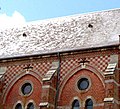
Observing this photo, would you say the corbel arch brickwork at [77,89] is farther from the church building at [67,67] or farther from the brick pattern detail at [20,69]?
the brick pattern detail at [20,69]

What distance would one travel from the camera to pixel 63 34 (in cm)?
3131

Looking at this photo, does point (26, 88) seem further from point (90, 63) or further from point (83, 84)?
point (90, 63)

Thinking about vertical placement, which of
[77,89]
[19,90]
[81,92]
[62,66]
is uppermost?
[62,66]

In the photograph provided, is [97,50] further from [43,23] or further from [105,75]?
[43,23]

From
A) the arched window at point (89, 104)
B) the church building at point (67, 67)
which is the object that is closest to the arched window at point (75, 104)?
the church building at point (67, 67)

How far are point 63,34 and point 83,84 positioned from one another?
19.8 feet

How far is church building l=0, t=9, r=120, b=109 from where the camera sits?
2603cm

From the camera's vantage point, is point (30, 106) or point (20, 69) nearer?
point (30, 106)

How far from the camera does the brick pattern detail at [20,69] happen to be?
2839cm

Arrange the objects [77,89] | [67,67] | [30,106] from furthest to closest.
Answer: [30,106], [67,67], [77,89]

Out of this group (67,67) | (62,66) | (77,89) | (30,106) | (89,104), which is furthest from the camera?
(30,106)

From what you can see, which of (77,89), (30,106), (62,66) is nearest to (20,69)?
(30,106)

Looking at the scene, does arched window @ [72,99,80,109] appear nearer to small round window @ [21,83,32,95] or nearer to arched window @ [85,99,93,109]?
arched window @ [85,99,93,109]

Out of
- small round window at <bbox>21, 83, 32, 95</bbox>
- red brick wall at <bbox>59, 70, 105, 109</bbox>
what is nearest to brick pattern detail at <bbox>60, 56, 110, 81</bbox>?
red brick wall at <bbox>59, 70, 105, 109</bbox>
